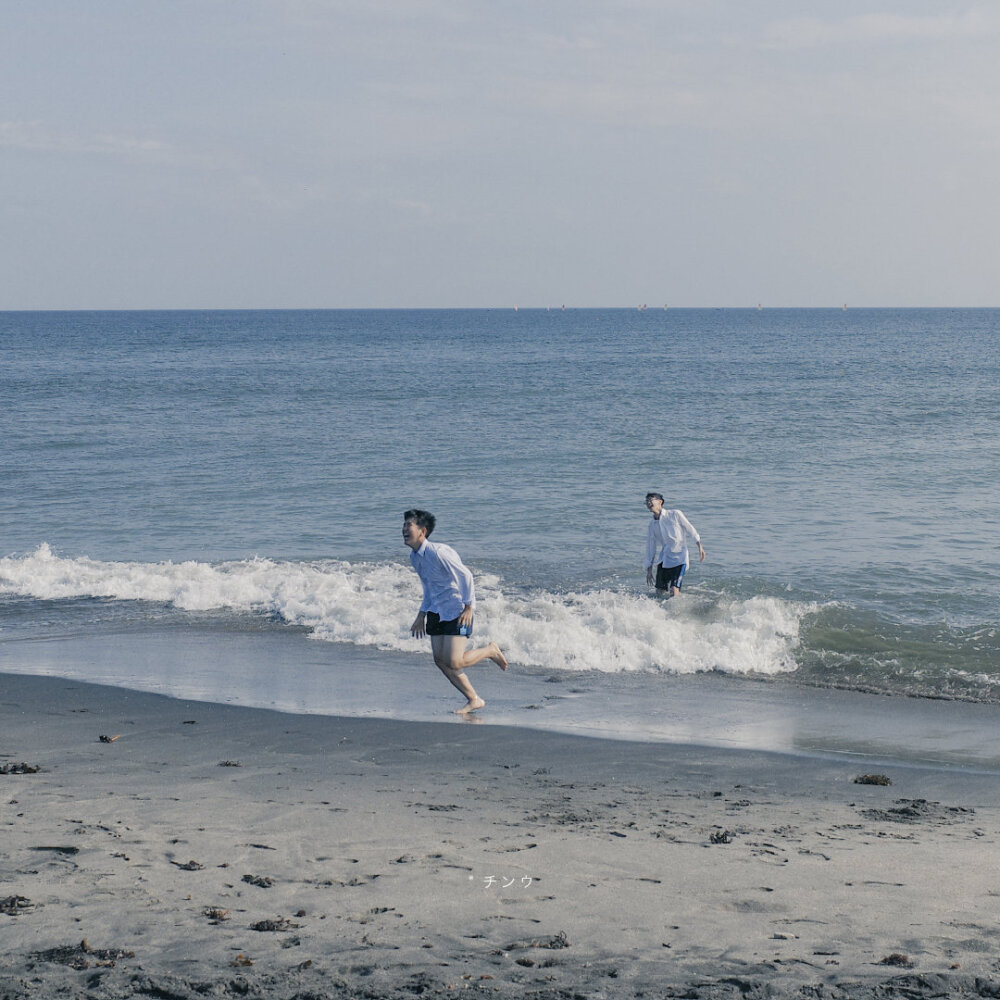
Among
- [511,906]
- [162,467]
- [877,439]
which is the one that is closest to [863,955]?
[511,906]

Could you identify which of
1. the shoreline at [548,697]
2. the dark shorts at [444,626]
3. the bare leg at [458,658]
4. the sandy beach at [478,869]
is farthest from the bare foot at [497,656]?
the sandy beach at [478,869]

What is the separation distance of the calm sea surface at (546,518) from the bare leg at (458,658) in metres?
2.15

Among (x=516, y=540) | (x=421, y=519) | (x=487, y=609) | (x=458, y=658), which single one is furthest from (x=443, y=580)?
(x=516, y=540)

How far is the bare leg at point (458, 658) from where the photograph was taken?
8.31m

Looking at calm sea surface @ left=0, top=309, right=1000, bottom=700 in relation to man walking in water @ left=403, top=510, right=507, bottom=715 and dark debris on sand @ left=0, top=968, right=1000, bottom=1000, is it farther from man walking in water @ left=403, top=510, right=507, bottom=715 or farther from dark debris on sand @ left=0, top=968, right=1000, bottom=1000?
dark debris on sand @ left=0, top=968, right=1000, bottom=1000

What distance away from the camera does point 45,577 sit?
1436 cm

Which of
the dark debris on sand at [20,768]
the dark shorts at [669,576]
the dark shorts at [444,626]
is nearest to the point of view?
the dark debris on sand at [20,768]

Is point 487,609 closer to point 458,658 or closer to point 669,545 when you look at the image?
point 669,545

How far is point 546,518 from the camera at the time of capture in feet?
59.6

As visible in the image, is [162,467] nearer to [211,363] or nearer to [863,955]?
[863,955]

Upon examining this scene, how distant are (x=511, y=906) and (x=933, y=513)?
1506 cm

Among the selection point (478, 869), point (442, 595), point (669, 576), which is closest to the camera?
point (478, 869)

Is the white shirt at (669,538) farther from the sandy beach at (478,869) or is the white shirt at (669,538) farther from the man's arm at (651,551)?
the sandy beach at (478,869)

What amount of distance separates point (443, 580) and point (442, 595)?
0.15m
